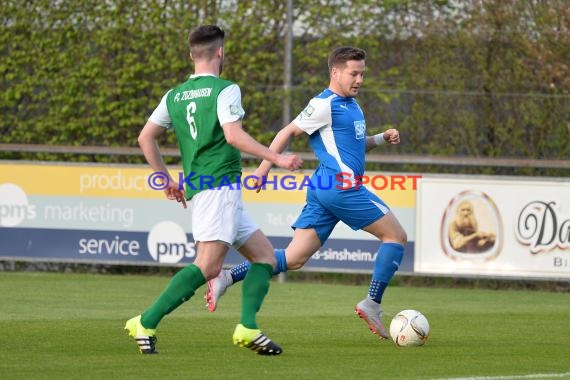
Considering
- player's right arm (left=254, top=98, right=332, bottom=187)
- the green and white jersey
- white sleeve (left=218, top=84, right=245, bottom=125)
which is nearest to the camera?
white sleeve (left=218, top=84, right=245, bottom=125)

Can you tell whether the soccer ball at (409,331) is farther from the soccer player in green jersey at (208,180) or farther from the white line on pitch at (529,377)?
the white line on pitch at (529,377)

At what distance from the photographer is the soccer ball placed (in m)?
8.95

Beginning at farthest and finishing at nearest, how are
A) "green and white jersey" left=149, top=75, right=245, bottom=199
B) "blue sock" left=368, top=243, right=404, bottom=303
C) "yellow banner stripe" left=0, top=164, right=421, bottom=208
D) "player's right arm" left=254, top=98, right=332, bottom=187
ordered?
"yellow banner stripe" left=0, top=164, right=421, bottom=208 → "blue sock" left=368, top=243, right=404, bottom=303 → "player's right arm" left=254, top=98, right=332, bottom=187 → "green and white jersey" left=149, top=75, right=245, bottom=199

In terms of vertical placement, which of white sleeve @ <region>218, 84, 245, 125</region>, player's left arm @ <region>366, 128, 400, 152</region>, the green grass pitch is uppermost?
white sleeve @ <region>218, 84, 245, 125</region>

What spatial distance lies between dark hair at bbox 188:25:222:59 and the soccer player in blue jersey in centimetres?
141

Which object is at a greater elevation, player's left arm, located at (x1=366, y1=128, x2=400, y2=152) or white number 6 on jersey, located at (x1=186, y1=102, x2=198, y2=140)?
white number 6 on jersey, located at (x1=186, y1=102, x2=198, y2=140)

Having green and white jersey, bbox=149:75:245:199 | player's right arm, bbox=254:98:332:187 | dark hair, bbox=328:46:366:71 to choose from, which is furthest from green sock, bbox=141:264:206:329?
dark hair, bbox=328:46:366:71

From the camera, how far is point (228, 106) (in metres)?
7.78

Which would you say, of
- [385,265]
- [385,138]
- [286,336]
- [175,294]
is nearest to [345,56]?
[385,138]

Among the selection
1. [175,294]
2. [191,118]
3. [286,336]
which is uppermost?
[191,118]

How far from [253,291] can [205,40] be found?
1623 mm

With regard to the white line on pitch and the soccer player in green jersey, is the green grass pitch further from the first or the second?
the soccer player in green jersey

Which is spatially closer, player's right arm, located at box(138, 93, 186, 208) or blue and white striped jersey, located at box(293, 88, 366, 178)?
player's right arm, located at box(138, 93, 186, 208)

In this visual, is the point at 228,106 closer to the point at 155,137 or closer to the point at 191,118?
the point at 191,118
